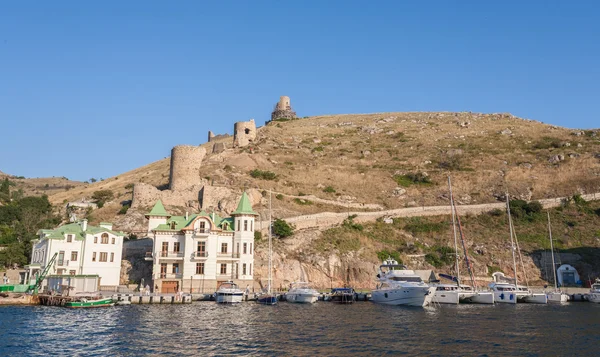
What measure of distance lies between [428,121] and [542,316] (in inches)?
4718

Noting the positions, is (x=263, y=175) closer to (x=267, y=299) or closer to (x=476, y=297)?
(x=267, y=299)

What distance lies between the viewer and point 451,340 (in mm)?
32469

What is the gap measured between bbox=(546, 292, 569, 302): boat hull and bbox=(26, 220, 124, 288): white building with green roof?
5201 centimetres

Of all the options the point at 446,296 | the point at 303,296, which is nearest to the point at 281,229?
the point at 303,296

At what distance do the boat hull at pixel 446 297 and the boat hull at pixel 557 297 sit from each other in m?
11.7

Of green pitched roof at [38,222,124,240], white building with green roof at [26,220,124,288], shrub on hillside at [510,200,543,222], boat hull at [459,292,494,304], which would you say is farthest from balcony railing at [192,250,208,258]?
shrub on hillside at [510,200,543,222]

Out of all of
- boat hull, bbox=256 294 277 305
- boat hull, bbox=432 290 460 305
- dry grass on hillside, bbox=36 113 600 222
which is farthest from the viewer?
dry grass on hillside, bbox=36 113 600 222

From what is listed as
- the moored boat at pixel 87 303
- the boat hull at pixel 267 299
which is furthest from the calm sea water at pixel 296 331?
the boat hull at pixel 267 299

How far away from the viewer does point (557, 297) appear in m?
57.7

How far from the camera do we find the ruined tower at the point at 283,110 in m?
175

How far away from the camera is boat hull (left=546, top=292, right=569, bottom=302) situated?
188ft

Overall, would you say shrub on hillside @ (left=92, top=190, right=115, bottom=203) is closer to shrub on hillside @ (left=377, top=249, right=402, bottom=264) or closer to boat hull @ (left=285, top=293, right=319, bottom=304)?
boat hull @ (left=285, top=293, right=319, bottom=304)

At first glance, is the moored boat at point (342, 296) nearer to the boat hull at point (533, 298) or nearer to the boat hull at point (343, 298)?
the boat hull at point (343, 298)

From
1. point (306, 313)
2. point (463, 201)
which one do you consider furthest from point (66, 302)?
point (463, 201)
